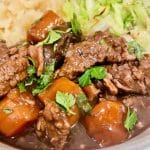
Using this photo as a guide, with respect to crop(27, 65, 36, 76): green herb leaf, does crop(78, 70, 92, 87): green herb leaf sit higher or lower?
lower

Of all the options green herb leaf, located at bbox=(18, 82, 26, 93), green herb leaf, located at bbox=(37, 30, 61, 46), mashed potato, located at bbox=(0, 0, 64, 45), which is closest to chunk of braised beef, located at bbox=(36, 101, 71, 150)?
green herb leaf, located at bbox=(18, 82, 26, 93)

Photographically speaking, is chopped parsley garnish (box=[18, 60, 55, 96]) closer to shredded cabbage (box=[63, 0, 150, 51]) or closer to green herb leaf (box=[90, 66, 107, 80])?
green herb leaf (box=[90, 66, 107, 80])

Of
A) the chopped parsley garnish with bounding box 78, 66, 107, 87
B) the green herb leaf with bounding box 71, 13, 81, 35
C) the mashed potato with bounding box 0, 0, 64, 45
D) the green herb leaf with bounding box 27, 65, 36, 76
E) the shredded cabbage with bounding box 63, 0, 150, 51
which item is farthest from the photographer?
the shredded cabbage with bounding box 63, 0, 150, 51

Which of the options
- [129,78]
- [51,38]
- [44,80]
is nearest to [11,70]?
[44,80]

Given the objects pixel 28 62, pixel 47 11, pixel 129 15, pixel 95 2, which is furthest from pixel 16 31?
pixel 129 15

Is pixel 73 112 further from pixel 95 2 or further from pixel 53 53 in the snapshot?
pixel 95 2
